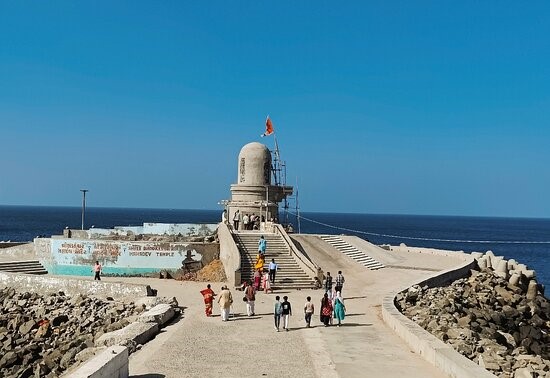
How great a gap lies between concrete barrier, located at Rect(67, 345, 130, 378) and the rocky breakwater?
7305 mm

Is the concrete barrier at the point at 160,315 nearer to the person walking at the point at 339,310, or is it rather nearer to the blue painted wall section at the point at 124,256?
the person walking at the point at 339,310

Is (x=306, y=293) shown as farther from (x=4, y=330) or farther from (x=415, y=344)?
(x=4, y=330)

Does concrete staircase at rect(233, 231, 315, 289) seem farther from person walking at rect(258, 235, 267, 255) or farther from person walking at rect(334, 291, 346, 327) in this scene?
person walking at rect(334, 291, 346, 327)

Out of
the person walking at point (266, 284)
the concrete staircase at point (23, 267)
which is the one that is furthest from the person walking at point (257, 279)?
the concrete staircase at point (23, 267)

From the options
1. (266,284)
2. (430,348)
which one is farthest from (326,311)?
(266,284)

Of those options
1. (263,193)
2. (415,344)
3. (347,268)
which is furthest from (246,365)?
(263,193)

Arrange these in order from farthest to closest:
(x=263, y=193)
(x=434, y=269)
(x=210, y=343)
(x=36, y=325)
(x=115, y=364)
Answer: (x=263, y=193) → (x=434, y=269) → (x=36, y=325) → (x=210, y=343) → (x=115, y=364)

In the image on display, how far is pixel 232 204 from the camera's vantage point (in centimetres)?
3288

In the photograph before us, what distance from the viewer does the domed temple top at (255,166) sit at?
109 ft

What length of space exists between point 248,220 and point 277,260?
314 inches

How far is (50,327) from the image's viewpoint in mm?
17969

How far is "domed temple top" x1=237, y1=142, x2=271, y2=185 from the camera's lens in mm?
33250

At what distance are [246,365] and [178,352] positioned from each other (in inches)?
65.3

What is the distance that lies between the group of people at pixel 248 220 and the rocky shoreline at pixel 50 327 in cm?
1168
